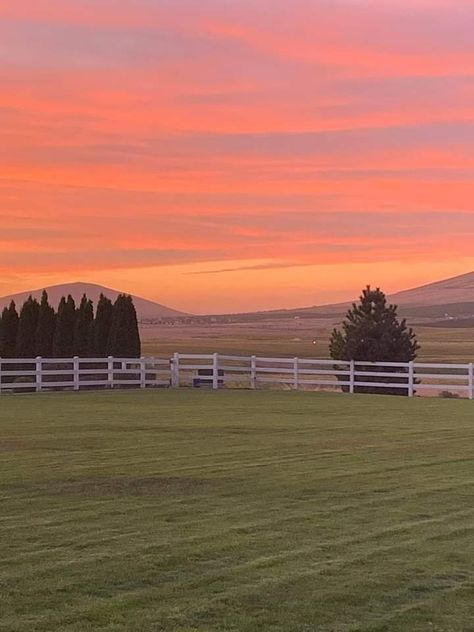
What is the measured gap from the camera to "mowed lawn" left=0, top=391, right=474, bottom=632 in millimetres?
7465

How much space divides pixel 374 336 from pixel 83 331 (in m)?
11.8

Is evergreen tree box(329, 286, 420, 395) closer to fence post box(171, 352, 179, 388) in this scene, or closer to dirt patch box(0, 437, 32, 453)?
fence post box(171, 352, 179, 388)

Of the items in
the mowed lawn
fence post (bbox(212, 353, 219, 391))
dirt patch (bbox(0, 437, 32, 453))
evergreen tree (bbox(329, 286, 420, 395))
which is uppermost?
evergreen tree (bbox(329, 286, 420, 395))

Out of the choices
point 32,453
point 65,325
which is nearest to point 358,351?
point 65,325

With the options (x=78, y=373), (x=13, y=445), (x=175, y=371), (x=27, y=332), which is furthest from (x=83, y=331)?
(x=13, y=445)

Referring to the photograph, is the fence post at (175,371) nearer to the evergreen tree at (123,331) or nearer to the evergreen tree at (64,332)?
the evergreen tree at (123,331)

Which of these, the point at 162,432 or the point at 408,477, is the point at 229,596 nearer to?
the point at 408,477

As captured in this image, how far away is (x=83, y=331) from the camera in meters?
43.8

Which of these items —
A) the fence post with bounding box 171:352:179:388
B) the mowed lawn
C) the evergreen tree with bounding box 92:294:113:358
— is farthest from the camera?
the evergreen tree with bounding box 92:294:113:358

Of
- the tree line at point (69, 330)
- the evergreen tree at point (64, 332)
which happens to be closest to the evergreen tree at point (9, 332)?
the tree line at point (69, 330)

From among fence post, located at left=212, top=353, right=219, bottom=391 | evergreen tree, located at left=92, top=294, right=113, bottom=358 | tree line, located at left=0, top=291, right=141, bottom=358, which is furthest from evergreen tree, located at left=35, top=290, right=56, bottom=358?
fence post, located at left=212, top=353, right=219, bottom=391

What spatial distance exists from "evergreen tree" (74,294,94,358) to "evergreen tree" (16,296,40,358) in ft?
5.48

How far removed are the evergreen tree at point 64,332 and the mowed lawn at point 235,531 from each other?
75.1ft

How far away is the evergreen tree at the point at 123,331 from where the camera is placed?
43.1 metres
